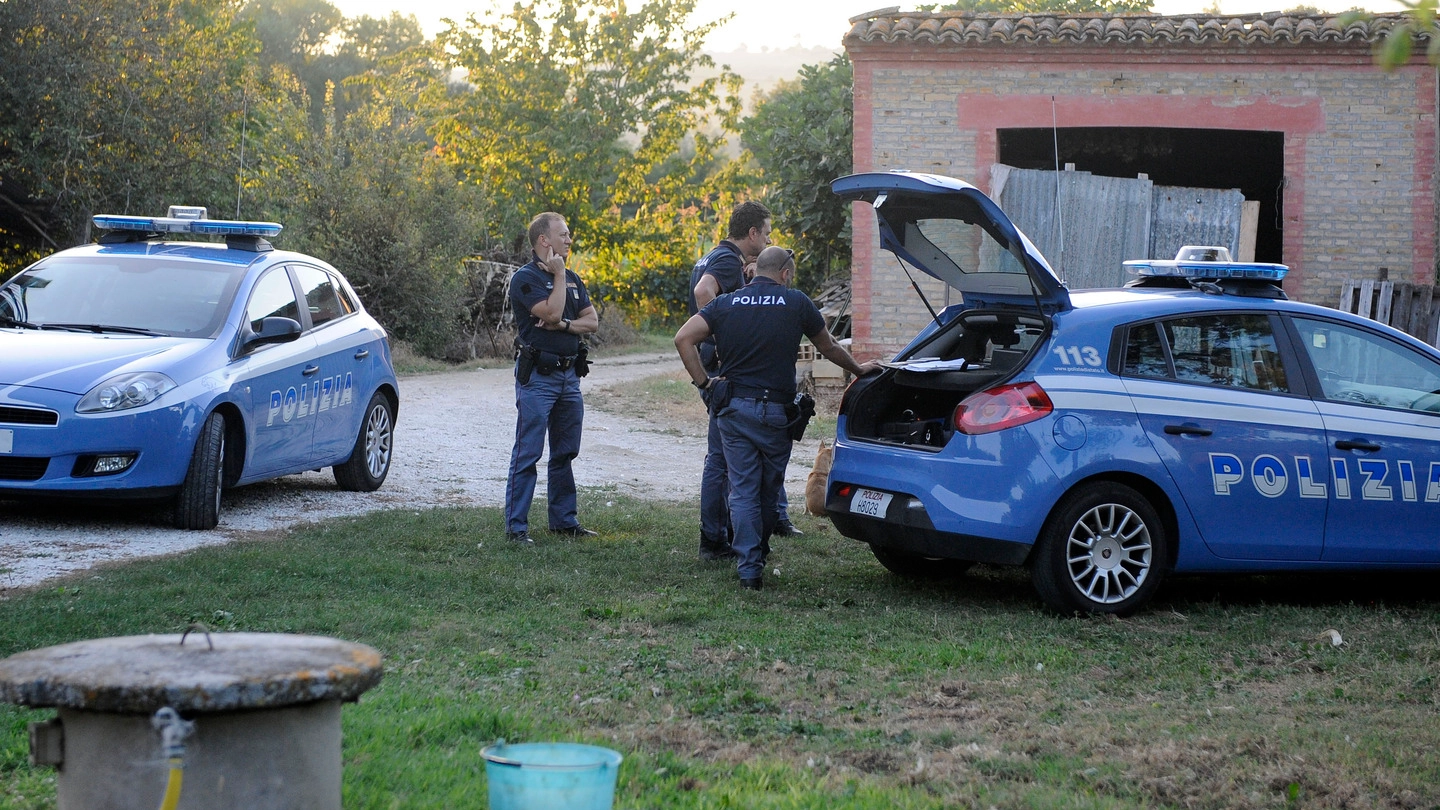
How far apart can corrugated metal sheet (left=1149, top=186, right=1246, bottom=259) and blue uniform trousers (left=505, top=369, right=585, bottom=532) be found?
8.92 meters

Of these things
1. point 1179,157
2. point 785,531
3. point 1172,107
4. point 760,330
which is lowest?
point 785,531

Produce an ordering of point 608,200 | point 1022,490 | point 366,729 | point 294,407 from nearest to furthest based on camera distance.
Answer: point 366,729
point 1022,490
point 294,407
point 608,200

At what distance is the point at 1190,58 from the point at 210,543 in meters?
11.9

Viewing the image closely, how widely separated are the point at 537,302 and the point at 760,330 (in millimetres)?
1643

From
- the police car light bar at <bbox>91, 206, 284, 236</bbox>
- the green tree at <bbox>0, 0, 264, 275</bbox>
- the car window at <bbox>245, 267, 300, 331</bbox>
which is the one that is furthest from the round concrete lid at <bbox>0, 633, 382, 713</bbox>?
the green tree at <bbox>0, 0, 264, 275</bbox>

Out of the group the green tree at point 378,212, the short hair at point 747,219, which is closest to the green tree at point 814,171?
the green tree at point 378,212

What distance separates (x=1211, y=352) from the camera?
6.57m

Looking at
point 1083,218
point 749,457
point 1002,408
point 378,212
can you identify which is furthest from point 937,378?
point 378,212

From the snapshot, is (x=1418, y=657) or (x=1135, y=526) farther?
(x=1135, y=526)

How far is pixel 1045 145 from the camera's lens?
17047 mm

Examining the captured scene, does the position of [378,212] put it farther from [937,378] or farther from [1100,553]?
[1100,553]

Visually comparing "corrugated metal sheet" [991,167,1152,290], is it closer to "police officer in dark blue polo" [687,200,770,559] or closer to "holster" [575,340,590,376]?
"police officer in dark blue polo" [687,200,770,559]

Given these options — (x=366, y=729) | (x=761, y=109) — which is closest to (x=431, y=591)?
(x=366, y=729)

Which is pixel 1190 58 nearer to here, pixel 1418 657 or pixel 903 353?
pixel 903 353
